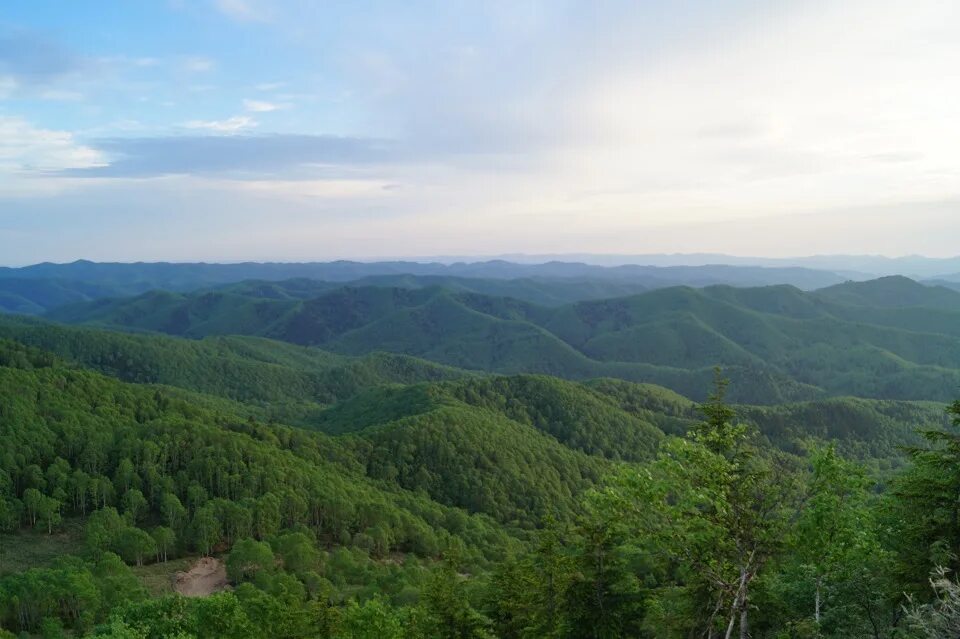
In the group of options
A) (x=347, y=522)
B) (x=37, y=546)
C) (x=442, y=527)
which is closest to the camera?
(x=37, y=546)

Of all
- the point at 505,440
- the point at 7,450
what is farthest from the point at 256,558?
the point at 505,440

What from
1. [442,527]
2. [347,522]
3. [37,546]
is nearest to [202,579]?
[37,546]

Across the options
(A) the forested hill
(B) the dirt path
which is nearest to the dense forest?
(A) the forested hill

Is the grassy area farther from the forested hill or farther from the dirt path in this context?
the dirt path

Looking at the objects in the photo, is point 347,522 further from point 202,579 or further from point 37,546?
point 37,546

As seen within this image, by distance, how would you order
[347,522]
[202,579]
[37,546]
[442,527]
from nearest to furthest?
[202,579] < [37,546] < [347,522] < [442,527]

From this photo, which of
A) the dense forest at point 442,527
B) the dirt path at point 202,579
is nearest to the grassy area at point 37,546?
the dense forest at point 442,527

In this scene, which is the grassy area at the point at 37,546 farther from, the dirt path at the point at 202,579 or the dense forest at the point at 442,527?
the dirt path at the point at 202,579
